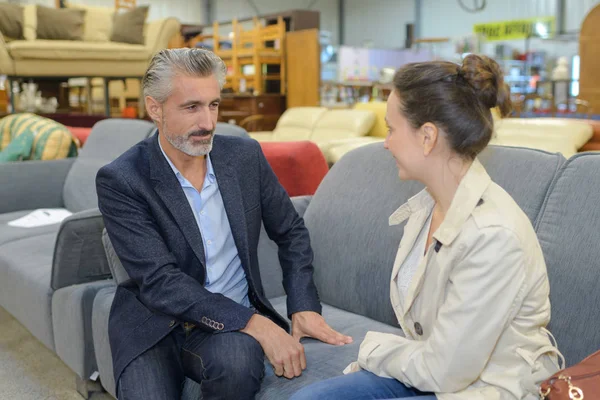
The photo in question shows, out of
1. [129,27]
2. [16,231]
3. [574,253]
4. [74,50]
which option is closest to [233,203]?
[574,253]

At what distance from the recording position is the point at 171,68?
159cm

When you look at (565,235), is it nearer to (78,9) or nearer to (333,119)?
(333,119)

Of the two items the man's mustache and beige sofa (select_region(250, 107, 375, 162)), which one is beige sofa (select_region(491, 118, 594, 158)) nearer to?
beige sofa (select_region(250, 107, 375, 162))

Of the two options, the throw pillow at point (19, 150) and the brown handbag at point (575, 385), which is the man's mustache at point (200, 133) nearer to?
the brown handbag at point (575, 385)

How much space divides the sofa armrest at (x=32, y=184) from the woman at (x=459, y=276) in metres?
2.77

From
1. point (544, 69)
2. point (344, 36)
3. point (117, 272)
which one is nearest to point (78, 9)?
point (117, 272)

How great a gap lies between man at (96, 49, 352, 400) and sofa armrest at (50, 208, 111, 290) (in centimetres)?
49

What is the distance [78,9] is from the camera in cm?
670

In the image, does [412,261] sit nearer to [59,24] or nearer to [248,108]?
[59,24]

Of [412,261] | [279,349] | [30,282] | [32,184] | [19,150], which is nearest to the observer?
[412,261]

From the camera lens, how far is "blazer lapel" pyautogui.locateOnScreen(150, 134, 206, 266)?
1.57 meters

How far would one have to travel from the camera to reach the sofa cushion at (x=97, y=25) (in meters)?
6.72

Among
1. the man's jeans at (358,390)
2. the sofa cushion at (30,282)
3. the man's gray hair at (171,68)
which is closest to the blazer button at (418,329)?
the man's jeans at (358,390)

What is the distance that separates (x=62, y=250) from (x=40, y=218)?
3.94ft
